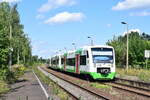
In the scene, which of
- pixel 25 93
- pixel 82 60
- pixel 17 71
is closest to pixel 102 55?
pixel 82 60

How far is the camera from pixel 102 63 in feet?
106

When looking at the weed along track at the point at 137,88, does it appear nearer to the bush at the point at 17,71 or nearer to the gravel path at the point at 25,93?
the gravel path at the point at 25,93

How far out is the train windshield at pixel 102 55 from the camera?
32.5 metres

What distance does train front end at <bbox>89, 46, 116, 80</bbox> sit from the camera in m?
32.2

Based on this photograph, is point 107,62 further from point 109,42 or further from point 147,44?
point 109,42

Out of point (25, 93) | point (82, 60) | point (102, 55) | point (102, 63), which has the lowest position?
point (25, 93)

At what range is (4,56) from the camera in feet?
84.7

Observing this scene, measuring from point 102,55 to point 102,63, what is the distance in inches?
30.9

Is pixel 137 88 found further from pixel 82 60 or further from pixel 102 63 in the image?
pixel 82 60

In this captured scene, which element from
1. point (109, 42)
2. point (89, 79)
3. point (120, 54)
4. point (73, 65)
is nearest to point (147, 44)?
point (120, 54)

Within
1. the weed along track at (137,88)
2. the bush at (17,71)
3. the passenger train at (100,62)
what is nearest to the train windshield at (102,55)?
the passenger train at (100,62)

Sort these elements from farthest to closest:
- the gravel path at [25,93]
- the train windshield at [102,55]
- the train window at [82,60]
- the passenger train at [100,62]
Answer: the train window at [82,60], the train windshield at [102,55], the passenger train at [100,62], the gravel path at [25,93]

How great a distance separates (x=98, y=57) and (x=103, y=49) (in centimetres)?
85

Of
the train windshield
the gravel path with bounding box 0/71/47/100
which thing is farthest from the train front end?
the gravel path with bounding box 0/71/47/100
